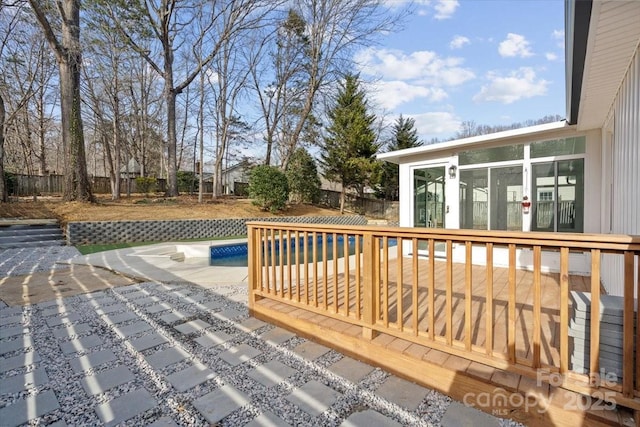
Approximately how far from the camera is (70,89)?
10820 millimetres

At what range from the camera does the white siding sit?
2.45 m

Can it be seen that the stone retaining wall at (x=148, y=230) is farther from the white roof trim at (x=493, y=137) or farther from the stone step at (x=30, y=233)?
the white roof trim at (x=493, y=137)

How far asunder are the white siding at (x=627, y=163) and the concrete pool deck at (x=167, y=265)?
177 inches

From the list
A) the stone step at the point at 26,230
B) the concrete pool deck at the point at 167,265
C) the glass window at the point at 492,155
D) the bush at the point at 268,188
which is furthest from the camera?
the bush at the point at 268,188

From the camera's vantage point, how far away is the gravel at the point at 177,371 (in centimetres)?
181

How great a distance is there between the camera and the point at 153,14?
13055 millimetres

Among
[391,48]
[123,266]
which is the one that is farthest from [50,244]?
[391,48]

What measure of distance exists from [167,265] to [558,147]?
7224mm

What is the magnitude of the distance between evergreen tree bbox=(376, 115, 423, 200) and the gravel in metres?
18.0

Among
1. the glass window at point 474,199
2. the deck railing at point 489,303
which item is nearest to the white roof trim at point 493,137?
the glass window at point 474,199

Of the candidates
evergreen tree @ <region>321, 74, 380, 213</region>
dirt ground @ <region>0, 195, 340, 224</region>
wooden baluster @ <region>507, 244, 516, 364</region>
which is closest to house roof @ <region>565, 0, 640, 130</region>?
wooden baluster @ <region>507, 244, 516, 364</region>

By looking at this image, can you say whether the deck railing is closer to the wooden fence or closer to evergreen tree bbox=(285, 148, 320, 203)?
evergreen tree bbox=(285, 148, 320, 203)

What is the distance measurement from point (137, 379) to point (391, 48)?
52.5 feet

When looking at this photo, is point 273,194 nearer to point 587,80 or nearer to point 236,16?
point 236,16
